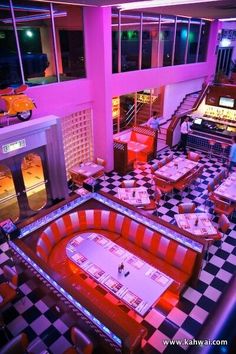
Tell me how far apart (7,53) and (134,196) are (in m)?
5.21

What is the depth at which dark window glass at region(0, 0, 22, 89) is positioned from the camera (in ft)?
23.0

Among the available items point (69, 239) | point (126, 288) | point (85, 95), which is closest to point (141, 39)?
point (85, 95)

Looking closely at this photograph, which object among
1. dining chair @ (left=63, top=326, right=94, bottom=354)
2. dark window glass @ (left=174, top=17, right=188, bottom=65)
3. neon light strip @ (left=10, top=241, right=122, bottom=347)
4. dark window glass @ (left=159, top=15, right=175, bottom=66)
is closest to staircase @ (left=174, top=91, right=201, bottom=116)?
dark window glass @ (left=174, top=17, right=188, bottom=65)

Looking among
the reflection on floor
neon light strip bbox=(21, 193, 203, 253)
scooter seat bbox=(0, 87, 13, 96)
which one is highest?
scooter seat bbox=(0, 87, 13, 96)

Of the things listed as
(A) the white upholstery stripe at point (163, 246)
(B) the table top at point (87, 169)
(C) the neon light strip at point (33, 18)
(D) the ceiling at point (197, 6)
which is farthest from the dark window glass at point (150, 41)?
(A) the white upholstery stripe at point (163, 246)

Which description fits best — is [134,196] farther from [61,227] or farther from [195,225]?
[61,227]

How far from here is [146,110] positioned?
587 inches

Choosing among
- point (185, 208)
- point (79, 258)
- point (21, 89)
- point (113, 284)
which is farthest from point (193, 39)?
point (113, 284)

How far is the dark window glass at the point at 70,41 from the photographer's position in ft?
27.4

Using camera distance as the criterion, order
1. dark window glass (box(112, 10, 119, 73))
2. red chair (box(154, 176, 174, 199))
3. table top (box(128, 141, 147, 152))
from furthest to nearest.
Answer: table top (box(128, 141, 147, 152)), dark window glass (box(112, 10, 119, 73)), red chair (box(154, 176, 174, 199))

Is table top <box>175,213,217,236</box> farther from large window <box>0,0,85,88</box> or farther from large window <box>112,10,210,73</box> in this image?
large window <box>112,10,210,73</box>

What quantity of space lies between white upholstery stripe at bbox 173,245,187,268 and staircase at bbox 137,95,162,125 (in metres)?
10.1

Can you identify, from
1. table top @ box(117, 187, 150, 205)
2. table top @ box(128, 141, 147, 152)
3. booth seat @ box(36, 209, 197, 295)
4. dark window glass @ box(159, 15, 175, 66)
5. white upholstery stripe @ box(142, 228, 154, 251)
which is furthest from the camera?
dark window glass @ box(159, 15, 175, 66)

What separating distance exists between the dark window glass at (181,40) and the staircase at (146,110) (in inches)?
85.3
